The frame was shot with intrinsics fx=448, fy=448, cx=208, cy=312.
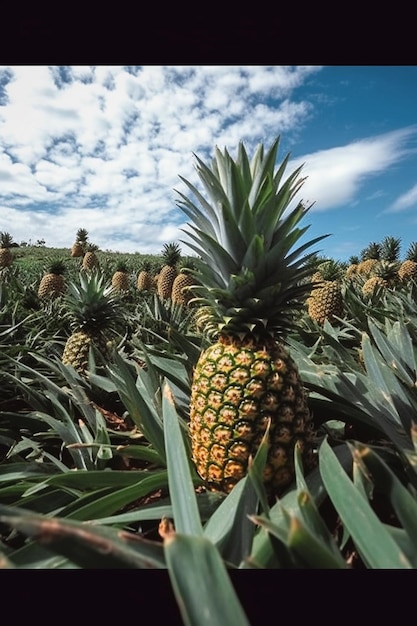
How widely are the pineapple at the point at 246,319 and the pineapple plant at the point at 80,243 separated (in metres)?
19.3

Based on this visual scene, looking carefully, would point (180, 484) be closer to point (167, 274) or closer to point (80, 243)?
point (167, 274)

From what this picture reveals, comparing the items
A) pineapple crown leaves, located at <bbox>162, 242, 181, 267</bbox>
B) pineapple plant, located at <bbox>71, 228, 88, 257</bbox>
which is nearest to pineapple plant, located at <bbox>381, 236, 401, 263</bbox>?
pineapple crown leaves, located at <bbox>162, 242, 181, 267</bbox>

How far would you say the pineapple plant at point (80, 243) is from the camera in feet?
64.7

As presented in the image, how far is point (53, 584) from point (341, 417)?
91 cm

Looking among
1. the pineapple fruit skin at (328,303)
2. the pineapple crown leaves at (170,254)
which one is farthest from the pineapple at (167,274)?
the pineapple fruit skin at (328,303)

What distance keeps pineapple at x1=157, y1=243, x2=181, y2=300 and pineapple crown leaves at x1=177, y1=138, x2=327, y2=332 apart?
4898 millimetres

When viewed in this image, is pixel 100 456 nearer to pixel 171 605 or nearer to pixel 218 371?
pixel 218 371

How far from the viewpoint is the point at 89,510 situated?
95 cm

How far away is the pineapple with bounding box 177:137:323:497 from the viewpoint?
1119 millimetres

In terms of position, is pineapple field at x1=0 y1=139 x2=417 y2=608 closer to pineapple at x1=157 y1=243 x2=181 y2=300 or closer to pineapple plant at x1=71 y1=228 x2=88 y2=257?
pineapple at x1=157 y1=243 x2=181 y2=300

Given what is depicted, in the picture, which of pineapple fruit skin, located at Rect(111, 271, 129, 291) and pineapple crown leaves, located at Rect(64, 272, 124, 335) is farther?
pineapple fruit skin, located at Rect(111, 271, 129, 291)

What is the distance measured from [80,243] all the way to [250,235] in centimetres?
2037

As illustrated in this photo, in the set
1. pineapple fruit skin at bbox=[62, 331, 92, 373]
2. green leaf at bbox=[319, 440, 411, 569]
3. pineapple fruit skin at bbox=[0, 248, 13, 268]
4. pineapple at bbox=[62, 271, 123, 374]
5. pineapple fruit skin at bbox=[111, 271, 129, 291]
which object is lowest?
green leaf at bbox=[319, 440, 411, 569]
